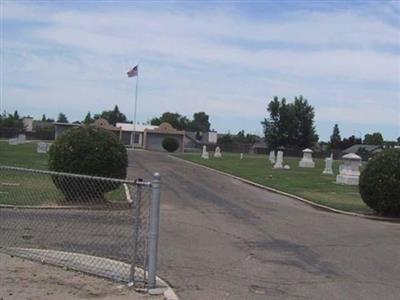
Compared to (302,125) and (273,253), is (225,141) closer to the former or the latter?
(302,125)

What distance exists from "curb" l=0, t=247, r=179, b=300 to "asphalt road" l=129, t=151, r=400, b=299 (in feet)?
1.23

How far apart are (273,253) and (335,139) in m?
134

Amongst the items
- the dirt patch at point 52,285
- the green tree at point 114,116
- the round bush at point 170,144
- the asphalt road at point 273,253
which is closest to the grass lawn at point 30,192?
the asphalt road at point 273,253

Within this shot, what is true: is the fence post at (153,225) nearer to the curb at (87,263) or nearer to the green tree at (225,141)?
the curb at (87,263)

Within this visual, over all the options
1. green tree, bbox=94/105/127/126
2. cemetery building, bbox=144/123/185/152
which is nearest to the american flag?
cemetery building, bbox=144/123/185/152

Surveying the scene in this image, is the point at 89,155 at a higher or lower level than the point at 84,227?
higher

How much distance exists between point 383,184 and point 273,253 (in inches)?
320

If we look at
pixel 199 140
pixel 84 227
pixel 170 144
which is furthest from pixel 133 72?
pixel 199 140

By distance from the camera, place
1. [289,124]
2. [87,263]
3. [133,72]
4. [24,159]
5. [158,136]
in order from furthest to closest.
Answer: [289,124], [158,136], [133,72], [24,159], [87,263]

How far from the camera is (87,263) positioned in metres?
8.98

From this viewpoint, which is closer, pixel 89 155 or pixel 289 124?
pixel 89 155

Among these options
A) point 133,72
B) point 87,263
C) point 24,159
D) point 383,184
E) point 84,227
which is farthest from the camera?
point 133,72

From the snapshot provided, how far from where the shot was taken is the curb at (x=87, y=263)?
26.0ft

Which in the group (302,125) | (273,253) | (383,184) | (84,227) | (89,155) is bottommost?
(273,253)
